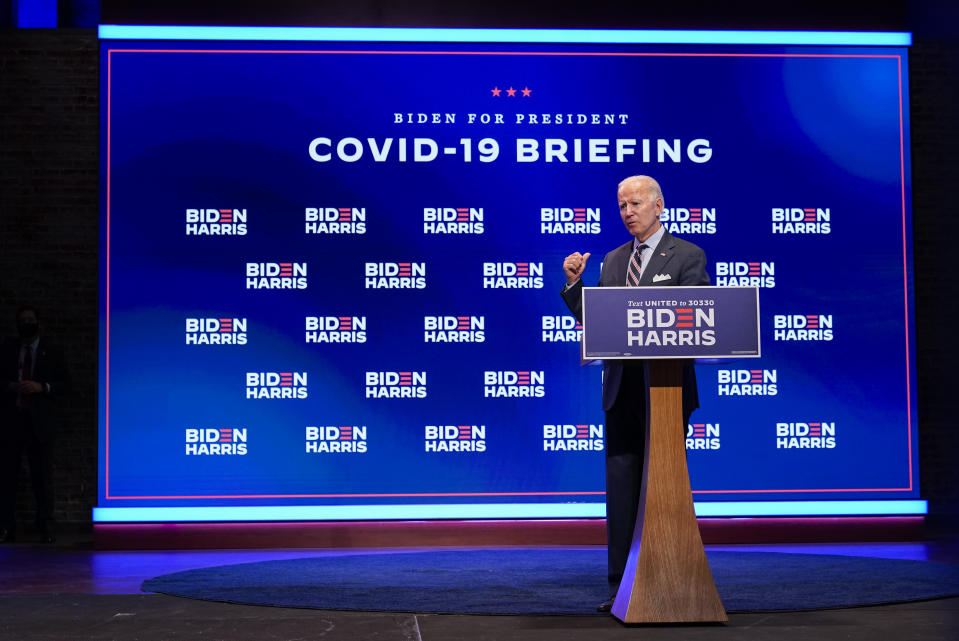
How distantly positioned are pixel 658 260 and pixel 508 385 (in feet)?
8.67

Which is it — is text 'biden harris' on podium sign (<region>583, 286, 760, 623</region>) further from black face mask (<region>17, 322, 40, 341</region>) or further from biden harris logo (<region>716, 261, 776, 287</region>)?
black face mask (<region>17, 322, 40, 341</region>)

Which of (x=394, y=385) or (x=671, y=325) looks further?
(x=394, y=385)

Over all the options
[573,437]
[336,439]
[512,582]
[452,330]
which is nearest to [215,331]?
[336,439]

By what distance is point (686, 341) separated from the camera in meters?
3.45

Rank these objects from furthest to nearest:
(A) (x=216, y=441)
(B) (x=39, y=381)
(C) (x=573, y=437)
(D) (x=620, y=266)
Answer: (B) (x=39, y=381) < (C) (x=573, y=437) < (A) (x=216, y=441) < (D) (x=620, y=266)

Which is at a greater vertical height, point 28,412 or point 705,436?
point 28,412

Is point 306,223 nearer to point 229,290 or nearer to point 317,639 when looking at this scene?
point 229,290

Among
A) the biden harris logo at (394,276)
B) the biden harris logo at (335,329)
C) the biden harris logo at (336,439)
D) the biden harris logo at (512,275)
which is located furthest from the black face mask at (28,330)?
the biden harris logo at (512,275)

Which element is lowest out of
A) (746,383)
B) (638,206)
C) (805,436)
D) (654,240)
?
(805,436)

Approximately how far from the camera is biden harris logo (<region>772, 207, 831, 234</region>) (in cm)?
642

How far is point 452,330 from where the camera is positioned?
249 inches

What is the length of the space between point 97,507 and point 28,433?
724 millimetres

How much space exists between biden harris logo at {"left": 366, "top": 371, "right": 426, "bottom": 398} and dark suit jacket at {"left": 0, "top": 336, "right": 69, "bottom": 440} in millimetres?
1831

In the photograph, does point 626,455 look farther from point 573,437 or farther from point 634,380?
point 573,437
